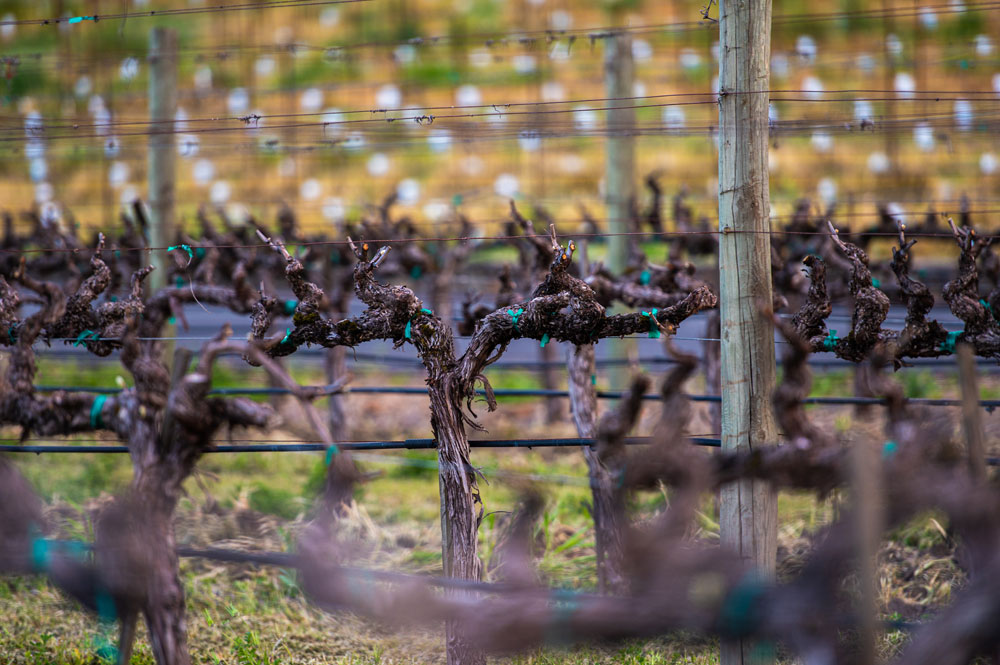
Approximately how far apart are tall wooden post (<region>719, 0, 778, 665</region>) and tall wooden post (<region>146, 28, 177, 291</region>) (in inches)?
255

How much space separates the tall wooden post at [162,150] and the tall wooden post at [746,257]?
648 centimetres

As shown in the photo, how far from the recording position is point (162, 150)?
9.21m

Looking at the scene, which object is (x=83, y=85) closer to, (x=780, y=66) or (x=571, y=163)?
(x=571, y=163)

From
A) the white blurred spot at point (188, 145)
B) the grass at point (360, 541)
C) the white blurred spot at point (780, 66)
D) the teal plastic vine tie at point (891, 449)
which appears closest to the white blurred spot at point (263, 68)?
the white blurred spot at point (188, 145)

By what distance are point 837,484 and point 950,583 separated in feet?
12.5

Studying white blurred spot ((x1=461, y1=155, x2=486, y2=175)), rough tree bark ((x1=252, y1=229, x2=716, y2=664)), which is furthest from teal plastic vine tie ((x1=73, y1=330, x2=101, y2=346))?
white blurred spot ((x1=461, y1=155, x2=486, y2=175))

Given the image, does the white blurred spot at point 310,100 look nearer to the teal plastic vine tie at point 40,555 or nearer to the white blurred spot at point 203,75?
the white blurred spot at point 203,75

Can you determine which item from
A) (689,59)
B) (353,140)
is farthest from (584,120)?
(353,140)

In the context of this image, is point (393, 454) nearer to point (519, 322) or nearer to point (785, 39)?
point (519, 322)

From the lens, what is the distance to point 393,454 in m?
11.7

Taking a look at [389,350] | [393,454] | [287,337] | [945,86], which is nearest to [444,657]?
[287,337]

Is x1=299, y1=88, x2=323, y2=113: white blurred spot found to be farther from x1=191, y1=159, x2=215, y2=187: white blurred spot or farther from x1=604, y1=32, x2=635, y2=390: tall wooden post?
x1=604, y1=32, x2=635, y2=390: tall wooden post

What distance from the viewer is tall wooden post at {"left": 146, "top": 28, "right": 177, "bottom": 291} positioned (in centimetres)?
910

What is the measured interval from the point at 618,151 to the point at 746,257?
17.8 feet
